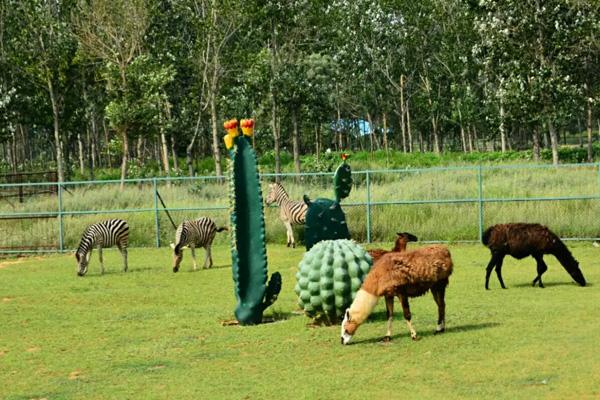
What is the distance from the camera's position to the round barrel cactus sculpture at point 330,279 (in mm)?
13688

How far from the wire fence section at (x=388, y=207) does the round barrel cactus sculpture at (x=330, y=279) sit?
11.6 metres

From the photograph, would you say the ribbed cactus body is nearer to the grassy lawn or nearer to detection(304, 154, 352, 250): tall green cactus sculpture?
the grassy lawn

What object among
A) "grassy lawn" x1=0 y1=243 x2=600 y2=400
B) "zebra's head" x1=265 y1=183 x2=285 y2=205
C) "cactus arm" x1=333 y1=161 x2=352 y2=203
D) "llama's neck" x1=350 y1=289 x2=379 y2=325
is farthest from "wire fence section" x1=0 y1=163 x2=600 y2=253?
"llama's neck" x1=350 y1=289 x2=379 y2=325

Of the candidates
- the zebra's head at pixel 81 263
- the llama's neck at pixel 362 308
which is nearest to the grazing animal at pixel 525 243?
the llama's neck at pixel 362 308

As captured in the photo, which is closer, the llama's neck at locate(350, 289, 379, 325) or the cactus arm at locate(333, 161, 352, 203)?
the llama's neck at locate(350, 289, 379, 325)

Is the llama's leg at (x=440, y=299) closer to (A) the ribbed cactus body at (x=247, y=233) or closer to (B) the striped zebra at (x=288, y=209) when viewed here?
(A) the ribbed cactus body at (x=247, y=233)

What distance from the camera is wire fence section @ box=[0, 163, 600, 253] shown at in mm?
25250

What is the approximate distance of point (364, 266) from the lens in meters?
13.9

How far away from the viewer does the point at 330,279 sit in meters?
13.8

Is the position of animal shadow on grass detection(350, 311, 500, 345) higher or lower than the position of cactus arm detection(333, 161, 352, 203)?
lower

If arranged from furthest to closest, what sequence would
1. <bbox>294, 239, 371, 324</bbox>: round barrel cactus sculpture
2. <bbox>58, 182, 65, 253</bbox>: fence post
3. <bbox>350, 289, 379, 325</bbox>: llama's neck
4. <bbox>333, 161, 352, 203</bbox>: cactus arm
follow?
<bbox>58, 182, 65, 253</bbox>: fence post → <bbox>333, 161, 352, 203</bbox>: cactus arm → <bbox>294, 239, 371, 324</bbox>: round barrel cactus sculpture → <bbox>350, 289, 379, 325</bbox>: llama's neck

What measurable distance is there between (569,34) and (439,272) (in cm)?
3239

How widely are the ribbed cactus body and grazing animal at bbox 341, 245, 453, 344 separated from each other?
2432 mm

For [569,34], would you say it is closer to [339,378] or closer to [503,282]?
[503,282]
